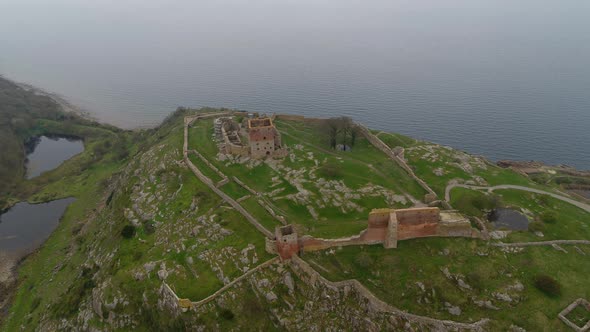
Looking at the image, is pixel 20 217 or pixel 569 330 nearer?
pixel 569 330

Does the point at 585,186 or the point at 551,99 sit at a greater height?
the point at 551,99

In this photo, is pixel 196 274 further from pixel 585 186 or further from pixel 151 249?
pixel 585 186

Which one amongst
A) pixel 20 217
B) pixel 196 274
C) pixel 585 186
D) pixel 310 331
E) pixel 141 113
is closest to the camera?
pixel 310 331

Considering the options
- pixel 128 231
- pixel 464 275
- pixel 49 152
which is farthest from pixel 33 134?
pixel 464 275

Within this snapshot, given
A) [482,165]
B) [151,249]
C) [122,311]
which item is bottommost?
[122,311]

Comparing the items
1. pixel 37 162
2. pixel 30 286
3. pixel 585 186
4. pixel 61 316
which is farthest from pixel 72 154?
pixel 585 186

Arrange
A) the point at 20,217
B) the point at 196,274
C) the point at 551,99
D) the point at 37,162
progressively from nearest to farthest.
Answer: the point at 196,274 → the point at 20,217 → the point at 37,162 → the point at 551,99

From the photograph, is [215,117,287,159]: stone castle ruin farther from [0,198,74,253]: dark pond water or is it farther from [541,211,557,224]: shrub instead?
[0,198,74,253]: dark pond water
